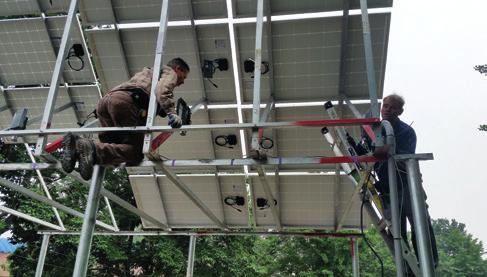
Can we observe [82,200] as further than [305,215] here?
Yes

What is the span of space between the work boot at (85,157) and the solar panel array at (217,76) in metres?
1.76

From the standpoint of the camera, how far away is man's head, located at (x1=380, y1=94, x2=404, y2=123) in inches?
195

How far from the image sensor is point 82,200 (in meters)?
18.1

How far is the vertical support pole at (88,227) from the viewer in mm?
3828

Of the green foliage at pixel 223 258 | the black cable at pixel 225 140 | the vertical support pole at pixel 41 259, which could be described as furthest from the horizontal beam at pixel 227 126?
the green foliage at pixel 223 258

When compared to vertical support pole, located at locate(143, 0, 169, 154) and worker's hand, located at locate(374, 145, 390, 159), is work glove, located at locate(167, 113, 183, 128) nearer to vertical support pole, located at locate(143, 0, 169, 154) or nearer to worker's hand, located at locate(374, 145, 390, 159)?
vertical support pole, located at locate(143, 0, 169, 154)

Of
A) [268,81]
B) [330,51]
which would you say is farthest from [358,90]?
[268,81]

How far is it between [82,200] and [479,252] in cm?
3103

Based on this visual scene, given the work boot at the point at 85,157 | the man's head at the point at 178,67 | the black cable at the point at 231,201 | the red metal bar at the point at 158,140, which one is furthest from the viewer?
the black cable at the point at 231,201

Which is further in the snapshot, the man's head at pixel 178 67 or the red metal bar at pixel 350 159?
the man's head at pixel 178 67

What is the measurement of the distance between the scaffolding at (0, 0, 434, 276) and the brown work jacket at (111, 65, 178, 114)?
0.32ft

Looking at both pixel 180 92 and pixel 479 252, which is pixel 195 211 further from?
pixel 479 252

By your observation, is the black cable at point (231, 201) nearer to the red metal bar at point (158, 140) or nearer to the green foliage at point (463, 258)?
the red metal bar at point (158, 140)

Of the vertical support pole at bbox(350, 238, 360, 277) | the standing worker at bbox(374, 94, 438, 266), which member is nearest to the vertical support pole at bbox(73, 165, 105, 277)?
the standing worker at bbox(374, 94, 438, 266)
